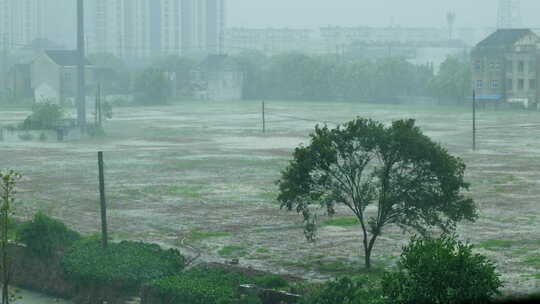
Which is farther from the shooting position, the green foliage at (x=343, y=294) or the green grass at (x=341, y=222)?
the green grass at (x=341, y=222)

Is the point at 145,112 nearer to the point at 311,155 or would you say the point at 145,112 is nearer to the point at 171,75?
the point at 171,75

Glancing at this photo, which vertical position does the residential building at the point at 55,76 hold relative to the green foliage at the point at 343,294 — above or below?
above

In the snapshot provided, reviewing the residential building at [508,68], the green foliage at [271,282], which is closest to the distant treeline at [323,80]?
the residential building at [508,68]


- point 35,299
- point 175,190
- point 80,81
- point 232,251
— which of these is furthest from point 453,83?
point 35,299

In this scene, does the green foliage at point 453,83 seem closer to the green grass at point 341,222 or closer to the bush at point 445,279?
the green grass at point 341,222

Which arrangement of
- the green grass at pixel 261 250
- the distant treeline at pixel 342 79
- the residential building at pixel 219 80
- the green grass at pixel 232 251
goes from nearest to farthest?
1. the green grass at pixel 232 251
2. the green grass at pixel 261 250
3. the distant treeline at pixel 342 79
4. the residential building at pixel 219 80

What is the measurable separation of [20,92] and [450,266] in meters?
103

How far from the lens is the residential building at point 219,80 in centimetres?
12912

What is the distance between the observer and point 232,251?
28.6 meters

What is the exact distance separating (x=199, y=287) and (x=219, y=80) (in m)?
108

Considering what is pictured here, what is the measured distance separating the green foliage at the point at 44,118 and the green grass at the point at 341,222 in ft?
134

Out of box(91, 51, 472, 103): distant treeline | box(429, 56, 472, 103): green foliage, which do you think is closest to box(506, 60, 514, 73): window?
box(429, 56, 472, 103): green foliage

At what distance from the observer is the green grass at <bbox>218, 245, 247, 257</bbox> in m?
28.1

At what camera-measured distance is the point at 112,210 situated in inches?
1453
